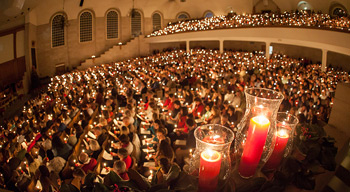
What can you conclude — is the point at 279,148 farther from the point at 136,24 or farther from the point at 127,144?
the point at 136,24

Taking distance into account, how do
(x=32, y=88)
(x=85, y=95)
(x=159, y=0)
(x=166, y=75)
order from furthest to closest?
(x=159, y=0) < (x=32, y=88) < (x=166, y=75) < (x=85, y=95)

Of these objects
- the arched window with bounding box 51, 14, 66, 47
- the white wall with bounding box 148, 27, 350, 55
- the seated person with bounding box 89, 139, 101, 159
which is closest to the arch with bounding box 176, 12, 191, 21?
the white wall with bounding box 148, 27, 350, 55

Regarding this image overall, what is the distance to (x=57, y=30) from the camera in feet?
73.2

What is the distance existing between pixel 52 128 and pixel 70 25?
18727 millimetres

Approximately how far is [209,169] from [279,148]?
84cm

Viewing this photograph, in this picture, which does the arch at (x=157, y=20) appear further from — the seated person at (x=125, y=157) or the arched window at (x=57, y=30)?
the seated person at (x=125, y=157)

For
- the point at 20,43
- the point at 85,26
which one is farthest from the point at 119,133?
the point at 85,26

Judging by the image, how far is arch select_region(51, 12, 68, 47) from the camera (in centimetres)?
2166

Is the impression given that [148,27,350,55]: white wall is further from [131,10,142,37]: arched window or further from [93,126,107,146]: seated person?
[93,126,107,146]: seated person

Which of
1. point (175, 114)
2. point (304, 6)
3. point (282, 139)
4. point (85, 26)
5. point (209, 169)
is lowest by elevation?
point (175, 114)

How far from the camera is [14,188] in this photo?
16.2ft

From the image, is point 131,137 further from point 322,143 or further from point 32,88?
point 32,88

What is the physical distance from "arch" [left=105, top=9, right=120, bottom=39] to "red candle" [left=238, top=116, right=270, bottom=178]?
26495 millimetres

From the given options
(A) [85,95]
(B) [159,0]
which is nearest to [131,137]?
(A) [85,95]
